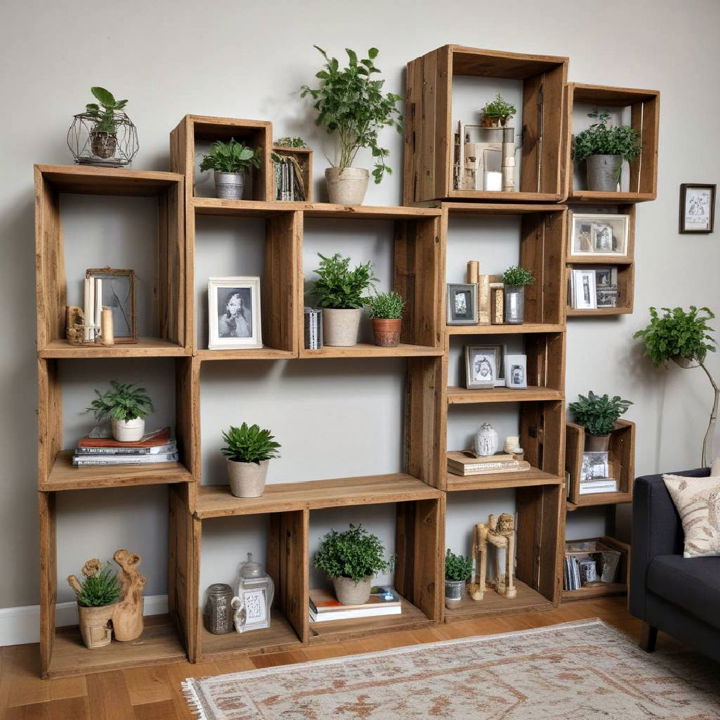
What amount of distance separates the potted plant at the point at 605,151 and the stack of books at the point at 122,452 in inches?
79.8

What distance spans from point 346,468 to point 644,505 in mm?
1163

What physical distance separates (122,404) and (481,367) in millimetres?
1451

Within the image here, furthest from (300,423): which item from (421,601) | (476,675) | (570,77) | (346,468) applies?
(570,77)

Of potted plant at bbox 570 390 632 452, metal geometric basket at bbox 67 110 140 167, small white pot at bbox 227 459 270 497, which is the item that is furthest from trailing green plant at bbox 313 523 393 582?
metal geometric basket at bbox 67 110 140 167

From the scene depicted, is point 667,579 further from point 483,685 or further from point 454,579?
point 454,579

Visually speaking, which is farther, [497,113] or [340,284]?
[497,113]

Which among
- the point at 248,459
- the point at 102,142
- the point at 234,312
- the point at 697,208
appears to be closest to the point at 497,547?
the point at 248,459

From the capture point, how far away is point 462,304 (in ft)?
10.9

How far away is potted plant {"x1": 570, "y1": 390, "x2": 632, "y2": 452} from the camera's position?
3.54 metres

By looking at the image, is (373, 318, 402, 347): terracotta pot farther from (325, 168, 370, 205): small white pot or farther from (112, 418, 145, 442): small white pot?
(112, 418, 145, 442): small white pot

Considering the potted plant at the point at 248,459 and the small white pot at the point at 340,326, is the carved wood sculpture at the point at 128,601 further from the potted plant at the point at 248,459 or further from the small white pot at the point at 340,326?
the small white pot at the point at 340,326

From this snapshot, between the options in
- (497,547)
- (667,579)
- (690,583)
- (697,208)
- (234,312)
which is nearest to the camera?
(690,583)

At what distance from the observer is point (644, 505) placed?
9.80 ft

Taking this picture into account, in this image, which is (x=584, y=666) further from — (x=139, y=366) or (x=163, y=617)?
(x=139, y=366)
